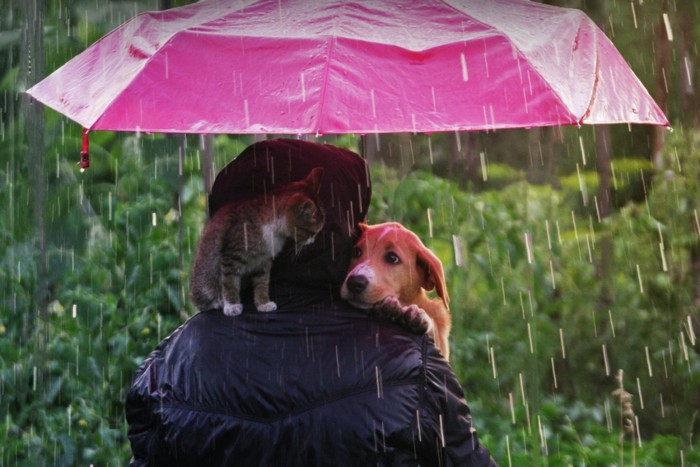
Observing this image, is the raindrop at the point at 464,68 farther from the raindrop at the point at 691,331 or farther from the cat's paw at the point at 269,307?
the raindrop at the point at 691,331

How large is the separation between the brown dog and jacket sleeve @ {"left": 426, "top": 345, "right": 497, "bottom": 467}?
0.45 metres

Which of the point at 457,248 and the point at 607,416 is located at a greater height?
the point at 457,248

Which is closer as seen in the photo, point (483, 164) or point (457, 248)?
point (457, 248)

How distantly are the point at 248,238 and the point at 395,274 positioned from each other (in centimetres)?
59

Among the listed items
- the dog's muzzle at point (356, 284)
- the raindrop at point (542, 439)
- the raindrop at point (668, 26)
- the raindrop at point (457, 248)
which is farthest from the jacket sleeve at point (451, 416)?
the raindrop at point (668, 26)

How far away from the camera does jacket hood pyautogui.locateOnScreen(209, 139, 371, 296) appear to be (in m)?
3.02

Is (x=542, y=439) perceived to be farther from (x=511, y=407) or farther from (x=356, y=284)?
(x=356, y=284)

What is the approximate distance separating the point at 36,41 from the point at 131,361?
7.34ft

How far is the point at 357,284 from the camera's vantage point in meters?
3.39

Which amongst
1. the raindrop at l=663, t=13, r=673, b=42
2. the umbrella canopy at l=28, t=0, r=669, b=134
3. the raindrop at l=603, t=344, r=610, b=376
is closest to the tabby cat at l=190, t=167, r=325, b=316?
the umbrella canopy at l=28, t=0, r=669, b=134

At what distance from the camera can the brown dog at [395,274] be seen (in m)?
3.40

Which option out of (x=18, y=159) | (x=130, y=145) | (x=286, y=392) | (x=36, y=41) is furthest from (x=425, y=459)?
(x=18, y=159)

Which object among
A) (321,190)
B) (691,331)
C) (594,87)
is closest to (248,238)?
(321,190)

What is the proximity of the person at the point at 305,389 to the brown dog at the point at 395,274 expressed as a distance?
30 centimetres
